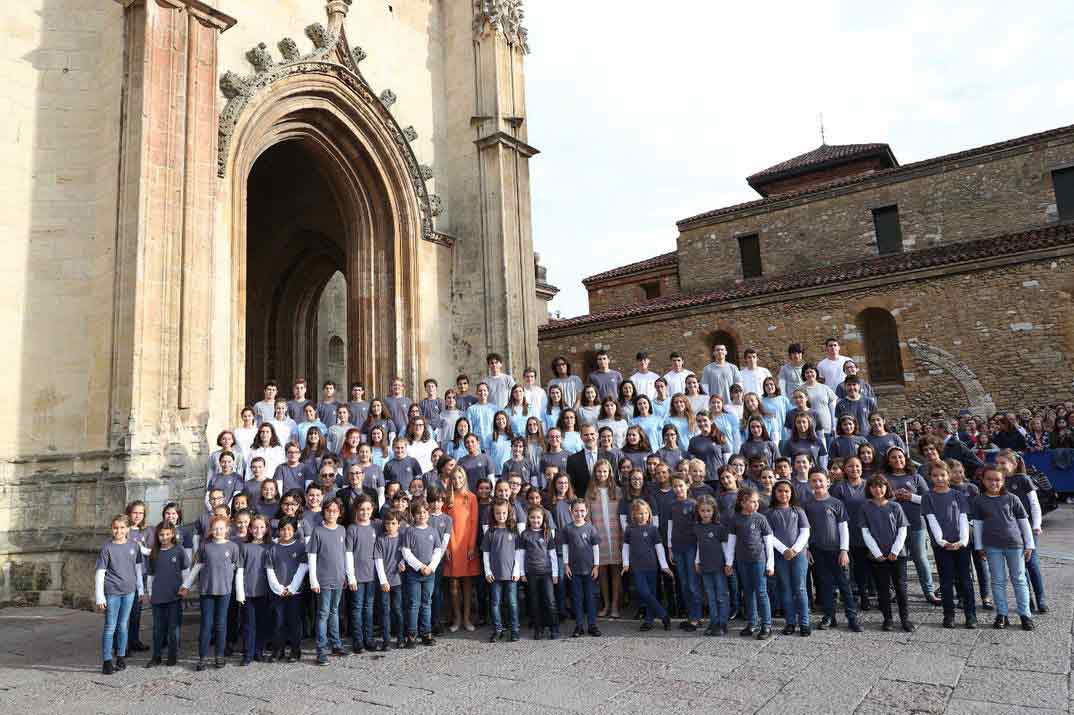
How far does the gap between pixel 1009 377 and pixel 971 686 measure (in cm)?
1596

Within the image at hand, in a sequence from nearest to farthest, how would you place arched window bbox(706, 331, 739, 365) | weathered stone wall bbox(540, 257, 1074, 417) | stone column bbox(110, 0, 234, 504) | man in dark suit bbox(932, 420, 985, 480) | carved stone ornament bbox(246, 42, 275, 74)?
stone column bbox(110, 0, 234, 504), man in dark suit bbox(932, 420, 985, 480), carved stone ornament bbox(246, 42, 275, 74), weathered stone wall bbox(540, 257, 1074, 417), arched window bbox(706, 331, 739, 365)

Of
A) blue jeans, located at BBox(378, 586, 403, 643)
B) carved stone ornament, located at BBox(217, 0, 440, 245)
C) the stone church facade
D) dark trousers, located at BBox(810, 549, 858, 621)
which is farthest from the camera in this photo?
carved stone ornament, located at BBox(217, 0, 440, 245)

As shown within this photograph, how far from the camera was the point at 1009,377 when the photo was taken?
57.0 ft

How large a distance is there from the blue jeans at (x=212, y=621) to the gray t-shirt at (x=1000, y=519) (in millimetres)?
5800

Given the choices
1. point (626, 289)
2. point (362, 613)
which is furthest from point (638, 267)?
point (362, 613)

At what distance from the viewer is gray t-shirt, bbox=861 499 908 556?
18.7 feet

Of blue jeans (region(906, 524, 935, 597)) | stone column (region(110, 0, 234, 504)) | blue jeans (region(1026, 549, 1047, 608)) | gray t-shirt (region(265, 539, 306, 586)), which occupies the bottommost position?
blue jeans (region(1026, 549, 1047, 608))

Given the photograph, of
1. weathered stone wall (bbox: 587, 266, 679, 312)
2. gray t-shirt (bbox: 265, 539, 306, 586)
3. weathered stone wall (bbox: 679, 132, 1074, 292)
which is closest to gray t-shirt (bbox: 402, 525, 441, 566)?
gray t-shirt (bbox: 265, 539, 306, 586)

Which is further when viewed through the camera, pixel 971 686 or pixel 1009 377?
pixel 1009 377

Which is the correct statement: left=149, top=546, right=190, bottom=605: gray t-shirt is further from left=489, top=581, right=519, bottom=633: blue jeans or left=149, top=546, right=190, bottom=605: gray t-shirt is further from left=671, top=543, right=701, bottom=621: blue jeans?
left=671, top=543, right=701, bottom=621: blue jeans

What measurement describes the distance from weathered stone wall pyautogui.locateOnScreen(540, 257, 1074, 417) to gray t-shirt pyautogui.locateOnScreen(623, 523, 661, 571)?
1500 centimetres

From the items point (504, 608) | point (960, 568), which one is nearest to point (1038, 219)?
point (960, 568)

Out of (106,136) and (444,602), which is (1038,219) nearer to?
(444,602)

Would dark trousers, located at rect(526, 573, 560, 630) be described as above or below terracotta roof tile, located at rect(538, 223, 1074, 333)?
below
